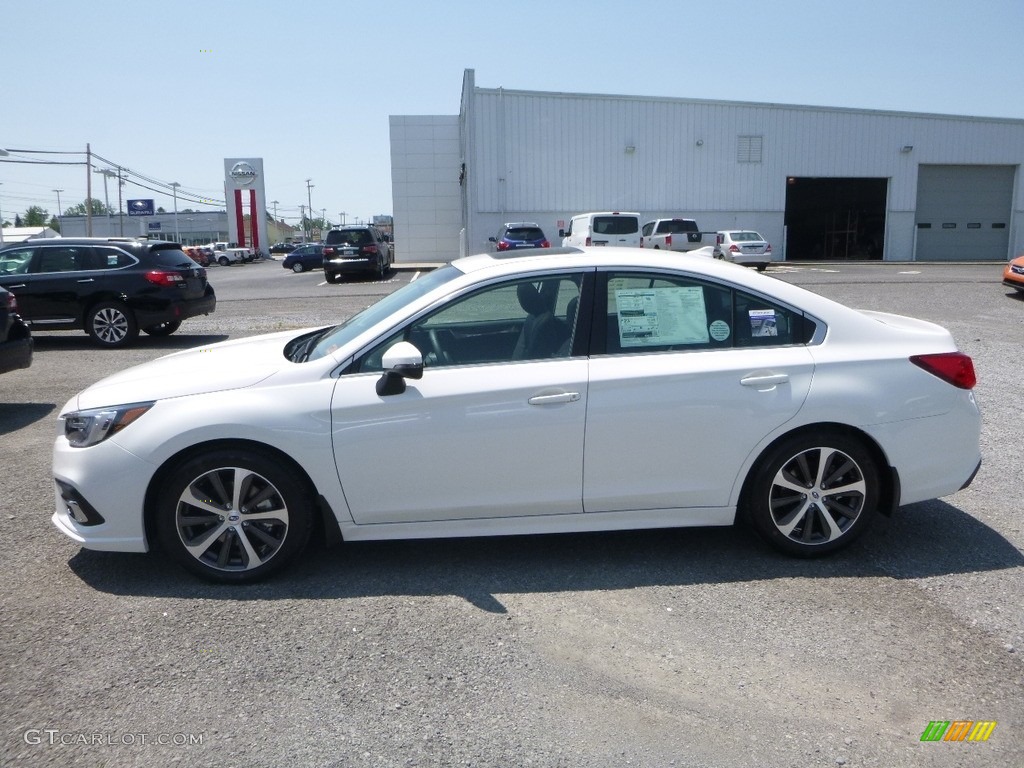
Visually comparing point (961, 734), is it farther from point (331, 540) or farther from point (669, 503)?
point (331, 540)

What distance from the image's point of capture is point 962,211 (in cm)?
4197

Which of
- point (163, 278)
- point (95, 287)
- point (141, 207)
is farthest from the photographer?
point (141, 207)

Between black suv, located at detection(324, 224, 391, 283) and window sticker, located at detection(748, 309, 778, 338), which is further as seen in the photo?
black suv, located at detection(324, 224, 391, 283)

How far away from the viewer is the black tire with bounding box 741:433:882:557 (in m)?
4.25

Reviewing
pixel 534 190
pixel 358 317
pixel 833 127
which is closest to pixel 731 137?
pixel 833 127

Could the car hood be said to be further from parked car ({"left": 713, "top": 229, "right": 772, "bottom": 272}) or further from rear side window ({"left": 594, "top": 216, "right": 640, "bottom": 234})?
parked car ({"left": 713, "top": 229, "right": 772, "bottom": 272})

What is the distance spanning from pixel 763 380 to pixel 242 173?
240ft

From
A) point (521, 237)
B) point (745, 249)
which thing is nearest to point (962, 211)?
point (745, 249)

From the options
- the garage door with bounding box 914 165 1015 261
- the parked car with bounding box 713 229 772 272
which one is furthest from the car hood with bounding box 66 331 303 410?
the garage door with bounding box 914 165 1015 261

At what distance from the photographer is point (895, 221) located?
4097cm

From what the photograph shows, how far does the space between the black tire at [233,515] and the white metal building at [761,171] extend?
112 feet

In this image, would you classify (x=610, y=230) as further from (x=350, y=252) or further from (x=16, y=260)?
(x=16, y=260)

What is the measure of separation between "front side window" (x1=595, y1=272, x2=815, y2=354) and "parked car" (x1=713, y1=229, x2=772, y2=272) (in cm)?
2726

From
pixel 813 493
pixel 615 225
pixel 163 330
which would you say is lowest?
pixel 163 330
